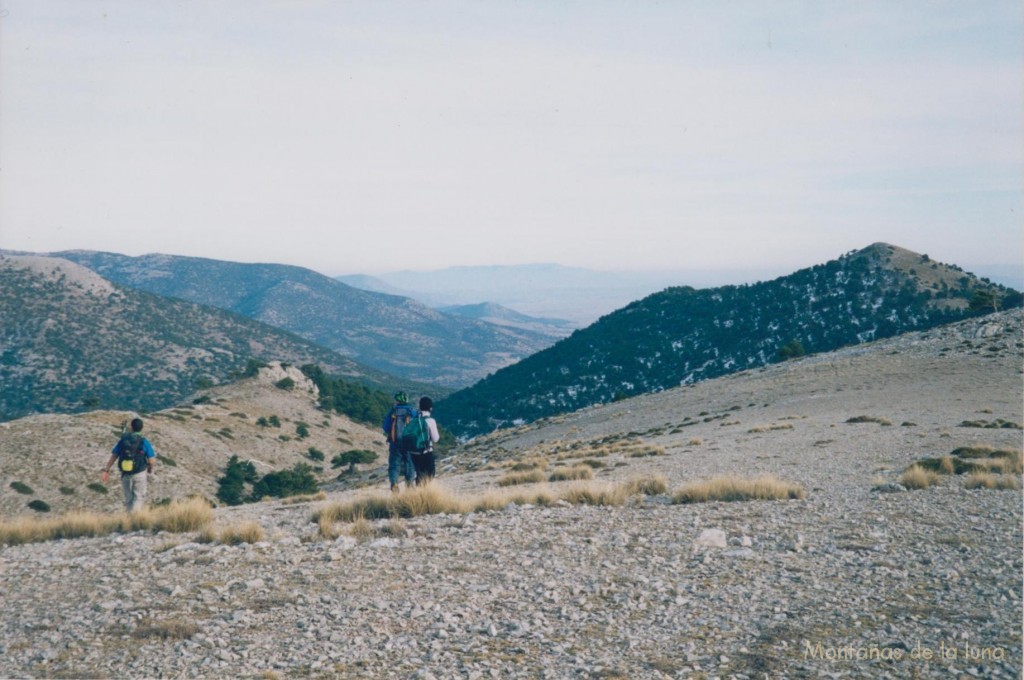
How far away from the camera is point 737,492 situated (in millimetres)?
13836

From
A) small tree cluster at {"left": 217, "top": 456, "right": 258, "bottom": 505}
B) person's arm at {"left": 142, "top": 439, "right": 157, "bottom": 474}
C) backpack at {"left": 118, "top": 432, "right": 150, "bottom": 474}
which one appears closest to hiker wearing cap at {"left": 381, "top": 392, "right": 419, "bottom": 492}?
person's arm at {"left": 142, "top": 439, "right": 157, "bottom": 474}

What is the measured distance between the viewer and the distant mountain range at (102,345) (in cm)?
9169

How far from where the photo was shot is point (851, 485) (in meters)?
15.3

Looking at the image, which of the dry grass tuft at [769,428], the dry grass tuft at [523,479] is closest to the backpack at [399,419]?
the dry grass tuft at [523,479]

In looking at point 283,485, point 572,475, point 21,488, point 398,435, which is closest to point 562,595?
point 398,435

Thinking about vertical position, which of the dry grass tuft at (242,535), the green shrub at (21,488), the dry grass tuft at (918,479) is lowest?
the green shrub at (21,488)

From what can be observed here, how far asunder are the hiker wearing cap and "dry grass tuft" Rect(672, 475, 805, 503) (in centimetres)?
616

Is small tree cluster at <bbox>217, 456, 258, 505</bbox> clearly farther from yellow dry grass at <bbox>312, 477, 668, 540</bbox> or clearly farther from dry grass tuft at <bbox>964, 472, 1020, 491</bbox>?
dry grass tuft at <bbox>964, 472, 1020, 491</bbox>

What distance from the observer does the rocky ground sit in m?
6.43

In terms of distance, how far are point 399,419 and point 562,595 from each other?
766cm

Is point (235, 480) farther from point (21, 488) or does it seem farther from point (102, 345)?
point (102, 345)

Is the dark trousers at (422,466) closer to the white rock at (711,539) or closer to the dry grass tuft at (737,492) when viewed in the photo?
the dry grass tuft at (737,492)

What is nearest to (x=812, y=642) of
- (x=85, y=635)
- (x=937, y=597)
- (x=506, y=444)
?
(x=937, y=597)

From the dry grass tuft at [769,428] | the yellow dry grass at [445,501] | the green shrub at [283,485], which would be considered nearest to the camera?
the yellow dry grass at [445,501]
